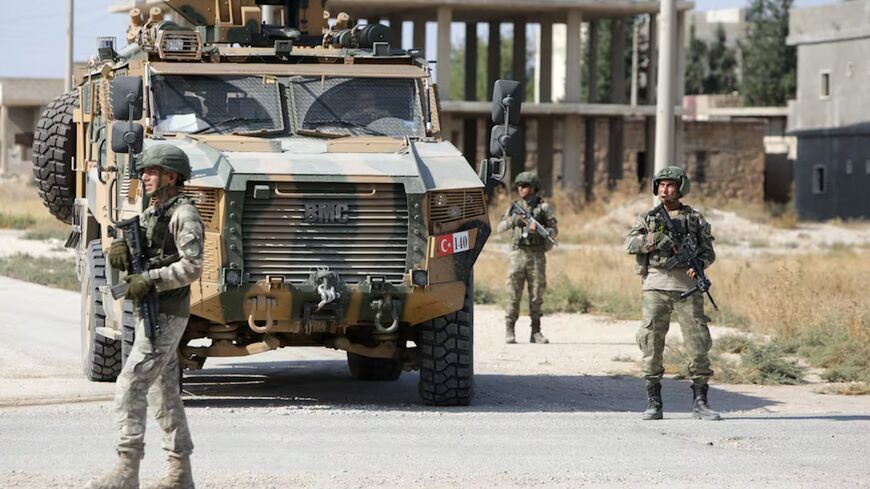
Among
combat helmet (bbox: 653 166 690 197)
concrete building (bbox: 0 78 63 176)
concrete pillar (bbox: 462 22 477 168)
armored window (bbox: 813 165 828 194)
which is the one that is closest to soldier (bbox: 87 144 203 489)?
combat helmet (bbox: 653 166 690 197)

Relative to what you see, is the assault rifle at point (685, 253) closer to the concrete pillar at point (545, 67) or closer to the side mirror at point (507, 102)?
the side mirror at point (507, 102)

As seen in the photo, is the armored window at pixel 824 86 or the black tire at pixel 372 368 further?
the armored window at pixel 824 86

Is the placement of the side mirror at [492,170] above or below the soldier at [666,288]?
above

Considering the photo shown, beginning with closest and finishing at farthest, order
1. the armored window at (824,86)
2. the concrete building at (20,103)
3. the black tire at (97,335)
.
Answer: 1. the black tire at (97,335)
2. the armored window at (824,86)
3. the concrete building at (20,103)

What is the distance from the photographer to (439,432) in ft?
33.4

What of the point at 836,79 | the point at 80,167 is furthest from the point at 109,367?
the point at 836,79

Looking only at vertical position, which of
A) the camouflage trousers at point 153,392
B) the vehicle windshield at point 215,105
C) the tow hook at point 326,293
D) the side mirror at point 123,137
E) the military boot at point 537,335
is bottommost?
the military boot at point 537,335

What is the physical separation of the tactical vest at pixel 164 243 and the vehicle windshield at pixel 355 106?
383 centimetres

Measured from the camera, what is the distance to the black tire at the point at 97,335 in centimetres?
1257

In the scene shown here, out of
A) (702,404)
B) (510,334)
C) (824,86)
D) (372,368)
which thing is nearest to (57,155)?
(372,368)

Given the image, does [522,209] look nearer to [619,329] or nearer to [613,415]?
[619,329]

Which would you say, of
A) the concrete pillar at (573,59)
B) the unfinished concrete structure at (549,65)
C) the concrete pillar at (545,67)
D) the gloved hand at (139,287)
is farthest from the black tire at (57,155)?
the concrete pillar at (545,67)

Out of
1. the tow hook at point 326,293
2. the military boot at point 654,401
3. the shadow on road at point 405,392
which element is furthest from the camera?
the shadow on road at point 405,392

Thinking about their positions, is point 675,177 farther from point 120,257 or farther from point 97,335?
point 97,335
